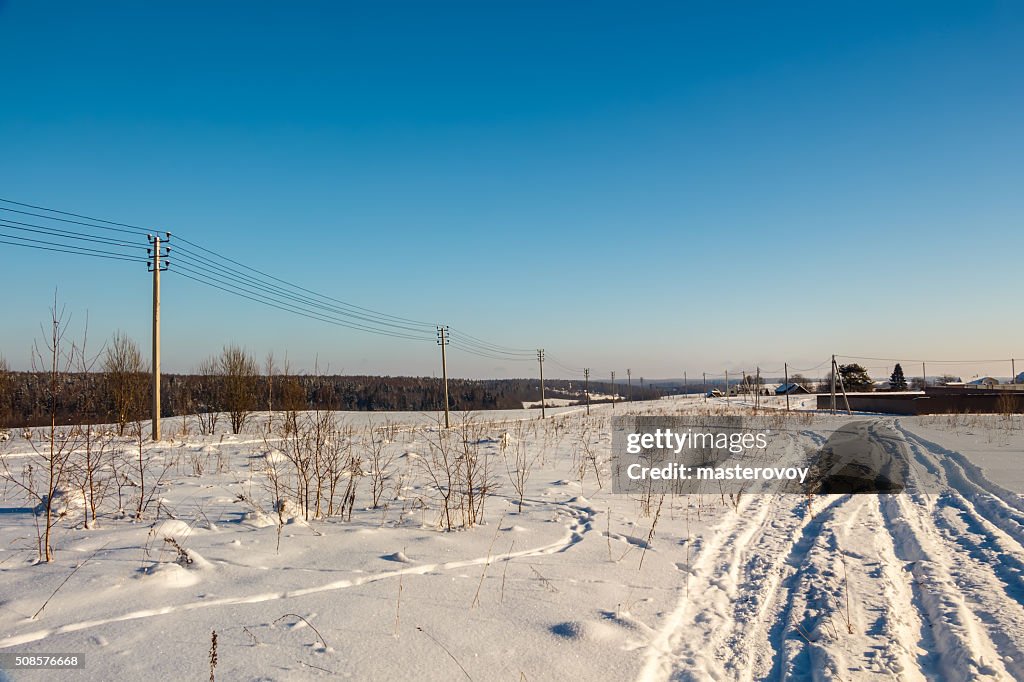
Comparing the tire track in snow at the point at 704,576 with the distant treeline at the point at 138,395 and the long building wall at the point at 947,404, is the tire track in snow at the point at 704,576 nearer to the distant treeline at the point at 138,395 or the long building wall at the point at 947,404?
the distant treeline at the point at 138,395

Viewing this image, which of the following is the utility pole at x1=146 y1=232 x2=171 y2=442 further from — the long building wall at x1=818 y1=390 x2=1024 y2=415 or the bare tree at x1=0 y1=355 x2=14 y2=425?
the long building wall at x1=818 y1=390 x2=1024 y2=415

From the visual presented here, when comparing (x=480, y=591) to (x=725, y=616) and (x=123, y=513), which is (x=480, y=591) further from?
(x=123, y=513)

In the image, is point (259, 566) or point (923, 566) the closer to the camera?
point (259, 566)

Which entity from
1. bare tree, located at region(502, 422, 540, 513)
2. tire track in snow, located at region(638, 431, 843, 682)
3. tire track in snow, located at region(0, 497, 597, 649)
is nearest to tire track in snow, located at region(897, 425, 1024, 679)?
tire track in snow, located at region(638, 431, 843, 682)

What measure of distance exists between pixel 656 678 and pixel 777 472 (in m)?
8.44

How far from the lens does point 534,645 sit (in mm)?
3086

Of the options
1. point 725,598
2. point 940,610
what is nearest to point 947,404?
point 940,610

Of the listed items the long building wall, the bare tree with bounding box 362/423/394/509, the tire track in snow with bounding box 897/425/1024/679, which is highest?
the bare tree with bounding box 362/423/394/509

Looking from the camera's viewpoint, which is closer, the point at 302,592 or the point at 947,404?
the point at 302,592

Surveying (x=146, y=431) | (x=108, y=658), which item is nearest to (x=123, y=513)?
(x=108, y=658)

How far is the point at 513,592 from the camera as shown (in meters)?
3.82

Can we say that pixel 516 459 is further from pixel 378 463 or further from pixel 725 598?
pixel 725 598

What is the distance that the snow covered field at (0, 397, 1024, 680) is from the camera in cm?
288

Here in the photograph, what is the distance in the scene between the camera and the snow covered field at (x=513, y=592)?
2.88 meters
